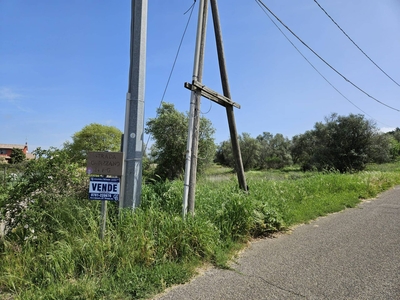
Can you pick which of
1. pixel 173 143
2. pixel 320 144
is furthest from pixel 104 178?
pixel 320 144

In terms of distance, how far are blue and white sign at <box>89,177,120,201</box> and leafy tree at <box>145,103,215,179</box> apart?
73.0ft

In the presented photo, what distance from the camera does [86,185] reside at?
442 cm

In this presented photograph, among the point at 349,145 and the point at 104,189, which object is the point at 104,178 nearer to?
the point at 104,189

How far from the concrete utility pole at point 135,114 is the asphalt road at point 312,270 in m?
1.89

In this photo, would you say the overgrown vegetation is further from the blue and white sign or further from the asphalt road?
the blue and white sign

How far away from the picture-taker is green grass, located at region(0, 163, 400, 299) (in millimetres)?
2619

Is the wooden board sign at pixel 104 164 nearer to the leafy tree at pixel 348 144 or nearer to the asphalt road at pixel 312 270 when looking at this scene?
the asphalt road at pixel 312 270

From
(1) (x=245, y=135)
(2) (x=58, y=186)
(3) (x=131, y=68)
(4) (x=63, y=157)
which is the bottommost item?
(2) (x=58, y=186)

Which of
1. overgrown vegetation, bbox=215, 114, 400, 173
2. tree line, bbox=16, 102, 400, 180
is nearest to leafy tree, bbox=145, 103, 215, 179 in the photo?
tree line, bbox=16, 102, 400, 180

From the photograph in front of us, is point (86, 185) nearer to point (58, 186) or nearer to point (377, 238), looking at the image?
point (58, 186)

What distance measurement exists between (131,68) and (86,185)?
2.24 metres

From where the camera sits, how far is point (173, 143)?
2675 cm

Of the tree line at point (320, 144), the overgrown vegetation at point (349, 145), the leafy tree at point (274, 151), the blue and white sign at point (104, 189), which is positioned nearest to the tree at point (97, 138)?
the tree line at point (320, 144)

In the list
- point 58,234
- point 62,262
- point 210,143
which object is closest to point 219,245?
point 62,262
